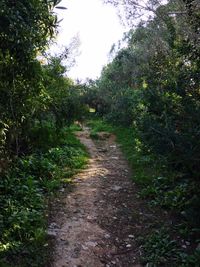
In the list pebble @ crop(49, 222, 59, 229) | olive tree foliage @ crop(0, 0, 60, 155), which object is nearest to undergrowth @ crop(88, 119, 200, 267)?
pebble @ crop(49, 222, 59, 229)

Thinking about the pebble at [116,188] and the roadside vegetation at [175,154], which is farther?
the pebble at [116,188]

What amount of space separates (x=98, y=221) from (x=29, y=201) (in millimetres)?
1378

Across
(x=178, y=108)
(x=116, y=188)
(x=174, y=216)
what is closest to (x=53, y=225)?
(x=174, y=216)

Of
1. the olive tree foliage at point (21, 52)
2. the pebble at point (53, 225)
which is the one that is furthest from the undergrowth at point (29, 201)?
the olive tree foliage at point (21, 52)

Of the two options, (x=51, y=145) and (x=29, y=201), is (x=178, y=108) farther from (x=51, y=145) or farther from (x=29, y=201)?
(x=51, y=145)

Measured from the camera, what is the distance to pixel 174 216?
22.7 feet

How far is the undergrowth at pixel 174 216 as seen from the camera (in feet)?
18.0

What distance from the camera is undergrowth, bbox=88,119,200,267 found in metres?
5.48

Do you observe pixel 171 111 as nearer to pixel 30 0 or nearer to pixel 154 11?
pixel 30 0

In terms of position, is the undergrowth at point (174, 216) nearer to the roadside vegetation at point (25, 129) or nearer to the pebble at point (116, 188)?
the pebble at point (116, 188)

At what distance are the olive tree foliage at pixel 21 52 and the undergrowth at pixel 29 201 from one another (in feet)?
3.81

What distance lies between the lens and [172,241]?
5.83m

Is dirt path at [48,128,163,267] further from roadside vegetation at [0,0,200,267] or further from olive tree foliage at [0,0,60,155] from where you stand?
olive tree foliage at [0,0,60,155]

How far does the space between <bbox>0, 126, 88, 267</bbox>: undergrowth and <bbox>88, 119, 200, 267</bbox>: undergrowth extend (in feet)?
5.61
